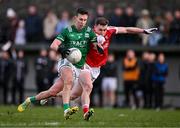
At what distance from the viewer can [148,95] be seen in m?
25.5

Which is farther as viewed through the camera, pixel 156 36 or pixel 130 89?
pixel 156 36

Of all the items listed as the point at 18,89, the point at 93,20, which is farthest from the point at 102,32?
the point at 18,89

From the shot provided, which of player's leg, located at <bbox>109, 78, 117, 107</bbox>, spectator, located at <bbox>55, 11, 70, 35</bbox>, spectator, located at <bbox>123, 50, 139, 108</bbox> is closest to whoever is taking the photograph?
spectator, located at <bbox>123, 50, 139, 108</bbox>

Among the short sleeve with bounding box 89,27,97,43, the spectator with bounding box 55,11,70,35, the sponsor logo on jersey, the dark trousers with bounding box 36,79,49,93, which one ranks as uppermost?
the short sleeve with bounding box 89,27,97,43

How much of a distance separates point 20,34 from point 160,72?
19.6 ft

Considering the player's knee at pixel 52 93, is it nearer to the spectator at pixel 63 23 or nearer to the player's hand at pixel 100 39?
the player's hand at pixel 100 39

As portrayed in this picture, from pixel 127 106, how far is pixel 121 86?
257 cm

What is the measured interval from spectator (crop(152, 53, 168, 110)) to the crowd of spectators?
1614mm

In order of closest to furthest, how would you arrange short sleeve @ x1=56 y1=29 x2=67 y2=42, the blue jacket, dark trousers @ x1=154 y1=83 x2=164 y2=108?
short sleeve @ x1=56 y1=29 x2=67 y2=42 → the blue jacket → dark trousers @ x1=154 y1=83 x2=164 y2=108

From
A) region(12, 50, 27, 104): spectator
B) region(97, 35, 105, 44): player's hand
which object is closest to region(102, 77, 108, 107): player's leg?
region(12, 50, 27, 104): spectator

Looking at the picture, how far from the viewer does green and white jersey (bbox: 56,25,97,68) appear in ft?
48.4

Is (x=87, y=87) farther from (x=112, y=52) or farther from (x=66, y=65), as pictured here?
(x=112, y=52)

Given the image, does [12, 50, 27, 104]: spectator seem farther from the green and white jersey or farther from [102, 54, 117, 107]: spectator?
the green and white jersey

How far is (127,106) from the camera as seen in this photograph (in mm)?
26078
